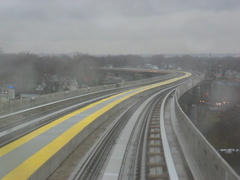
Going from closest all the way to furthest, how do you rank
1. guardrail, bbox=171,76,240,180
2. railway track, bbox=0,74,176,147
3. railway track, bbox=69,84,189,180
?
guardrail, bbox=171,76,240,180 < railway track, bbox=69,84,189,180 < railway track, bbox=0,74,176,147

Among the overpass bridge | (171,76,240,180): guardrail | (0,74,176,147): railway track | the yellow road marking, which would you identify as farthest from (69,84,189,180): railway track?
(0,74,176,147): railway track

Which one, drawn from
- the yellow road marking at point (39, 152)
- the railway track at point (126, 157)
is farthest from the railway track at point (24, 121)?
the railway track at point (126, 157)

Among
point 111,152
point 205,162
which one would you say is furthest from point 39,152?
point 205,162

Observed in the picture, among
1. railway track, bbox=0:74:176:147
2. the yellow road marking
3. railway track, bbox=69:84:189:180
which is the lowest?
railway track, bbox=69:84:189:180

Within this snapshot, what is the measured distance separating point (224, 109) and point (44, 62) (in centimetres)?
1075

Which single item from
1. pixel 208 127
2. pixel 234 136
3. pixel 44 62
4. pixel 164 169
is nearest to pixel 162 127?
pixel 164 169

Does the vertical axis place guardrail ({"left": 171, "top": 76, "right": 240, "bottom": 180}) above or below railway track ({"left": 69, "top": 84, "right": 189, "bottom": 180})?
above

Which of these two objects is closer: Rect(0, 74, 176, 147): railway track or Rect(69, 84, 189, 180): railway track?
Rect(69, 84, 189, 180): railway track

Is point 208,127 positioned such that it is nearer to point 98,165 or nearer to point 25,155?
point 98,165

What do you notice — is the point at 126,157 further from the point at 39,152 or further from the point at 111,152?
the point at 39,152

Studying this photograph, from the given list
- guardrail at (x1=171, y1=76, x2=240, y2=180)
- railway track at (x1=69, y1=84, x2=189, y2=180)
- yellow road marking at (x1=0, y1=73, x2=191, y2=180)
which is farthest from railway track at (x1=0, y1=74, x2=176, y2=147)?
guardrail at (x1=171, y1=76, x2=240, y2=180)

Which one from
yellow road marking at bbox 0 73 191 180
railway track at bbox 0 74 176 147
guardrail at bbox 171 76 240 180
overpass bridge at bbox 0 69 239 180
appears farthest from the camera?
railway track at bbox 0 74 176 147

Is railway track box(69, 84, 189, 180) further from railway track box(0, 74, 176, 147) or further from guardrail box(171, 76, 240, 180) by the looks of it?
railway track box(0, 74, 176, 147)

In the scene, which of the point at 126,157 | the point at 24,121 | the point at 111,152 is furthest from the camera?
the point at 24,121
